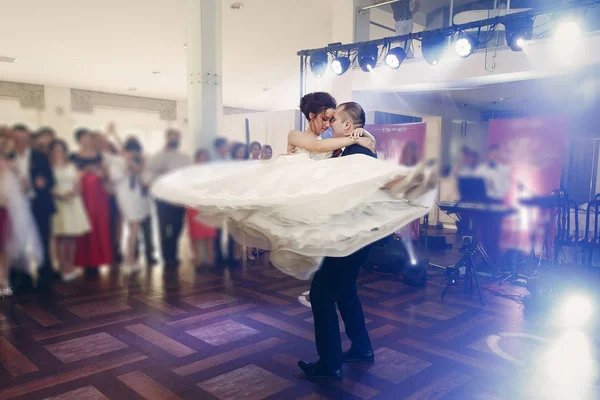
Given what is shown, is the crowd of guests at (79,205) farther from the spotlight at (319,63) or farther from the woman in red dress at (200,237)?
the spotlight at (319,63)

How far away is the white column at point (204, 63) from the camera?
22.3 inches

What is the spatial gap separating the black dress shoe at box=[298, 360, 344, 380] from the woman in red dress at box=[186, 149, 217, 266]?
281 cm

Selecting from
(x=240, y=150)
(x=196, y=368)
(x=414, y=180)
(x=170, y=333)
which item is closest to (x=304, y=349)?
(x=196, y=368)

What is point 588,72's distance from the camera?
6047 mm

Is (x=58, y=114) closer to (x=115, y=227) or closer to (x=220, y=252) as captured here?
(x=115, y=227)

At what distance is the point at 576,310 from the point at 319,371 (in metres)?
3.57

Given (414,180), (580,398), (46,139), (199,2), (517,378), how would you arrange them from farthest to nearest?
(517,378) < (580,398) < (414,180) < (199,2) < (46,139)

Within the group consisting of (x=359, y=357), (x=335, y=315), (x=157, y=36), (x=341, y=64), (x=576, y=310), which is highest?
(x=157, y=36)

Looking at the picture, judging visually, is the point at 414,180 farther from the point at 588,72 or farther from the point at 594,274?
the point at 594,274

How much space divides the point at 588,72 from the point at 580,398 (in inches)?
191

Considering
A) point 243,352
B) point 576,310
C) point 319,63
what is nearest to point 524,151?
point 243,352

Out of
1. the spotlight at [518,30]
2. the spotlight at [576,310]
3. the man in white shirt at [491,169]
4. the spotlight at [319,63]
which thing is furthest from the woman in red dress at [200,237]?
the spotlight at [319,63]

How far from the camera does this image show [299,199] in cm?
87

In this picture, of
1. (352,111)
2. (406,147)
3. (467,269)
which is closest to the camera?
(406,147)
